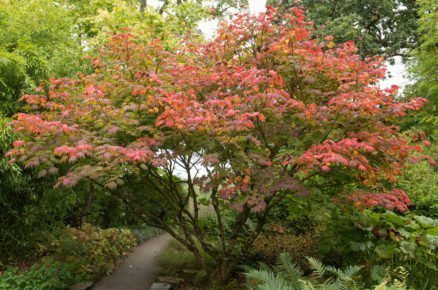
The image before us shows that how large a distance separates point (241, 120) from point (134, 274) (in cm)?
497

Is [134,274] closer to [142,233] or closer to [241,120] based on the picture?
[142,233]

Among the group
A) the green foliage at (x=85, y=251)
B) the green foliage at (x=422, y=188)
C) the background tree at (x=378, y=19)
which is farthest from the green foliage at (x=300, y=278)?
the background tree at (x=378, y=19)

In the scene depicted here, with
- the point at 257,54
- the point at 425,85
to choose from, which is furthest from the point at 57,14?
the point at 425,85

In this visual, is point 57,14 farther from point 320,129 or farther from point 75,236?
point 320,129

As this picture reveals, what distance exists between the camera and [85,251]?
7.27 meters

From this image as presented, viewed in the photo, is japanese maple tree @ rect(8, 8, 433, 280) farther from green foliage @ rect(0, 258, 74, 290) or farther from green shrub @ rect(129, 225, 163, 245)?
green shrub @ rect(129, 225, 163, 245)

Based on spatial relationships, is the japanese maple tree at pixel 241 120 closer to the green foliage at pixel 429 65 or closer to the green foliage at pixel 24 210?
the green foliage at pixel 24 210

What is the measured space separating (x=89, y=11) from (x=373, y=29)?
422 inches

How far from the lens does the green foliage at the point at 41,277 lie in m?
5.63

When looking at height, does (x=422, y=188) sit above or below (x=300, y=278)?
→ above

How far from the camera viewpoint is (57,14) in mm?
7293

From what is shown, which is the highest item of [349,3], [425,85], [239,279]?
[349,3]

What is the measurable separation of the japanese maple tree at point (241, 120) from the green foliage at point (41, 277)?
2.04 meters

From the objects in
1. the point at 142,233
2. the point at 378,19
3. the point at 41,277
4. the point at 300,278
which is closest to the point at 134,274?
the point at 41,277
